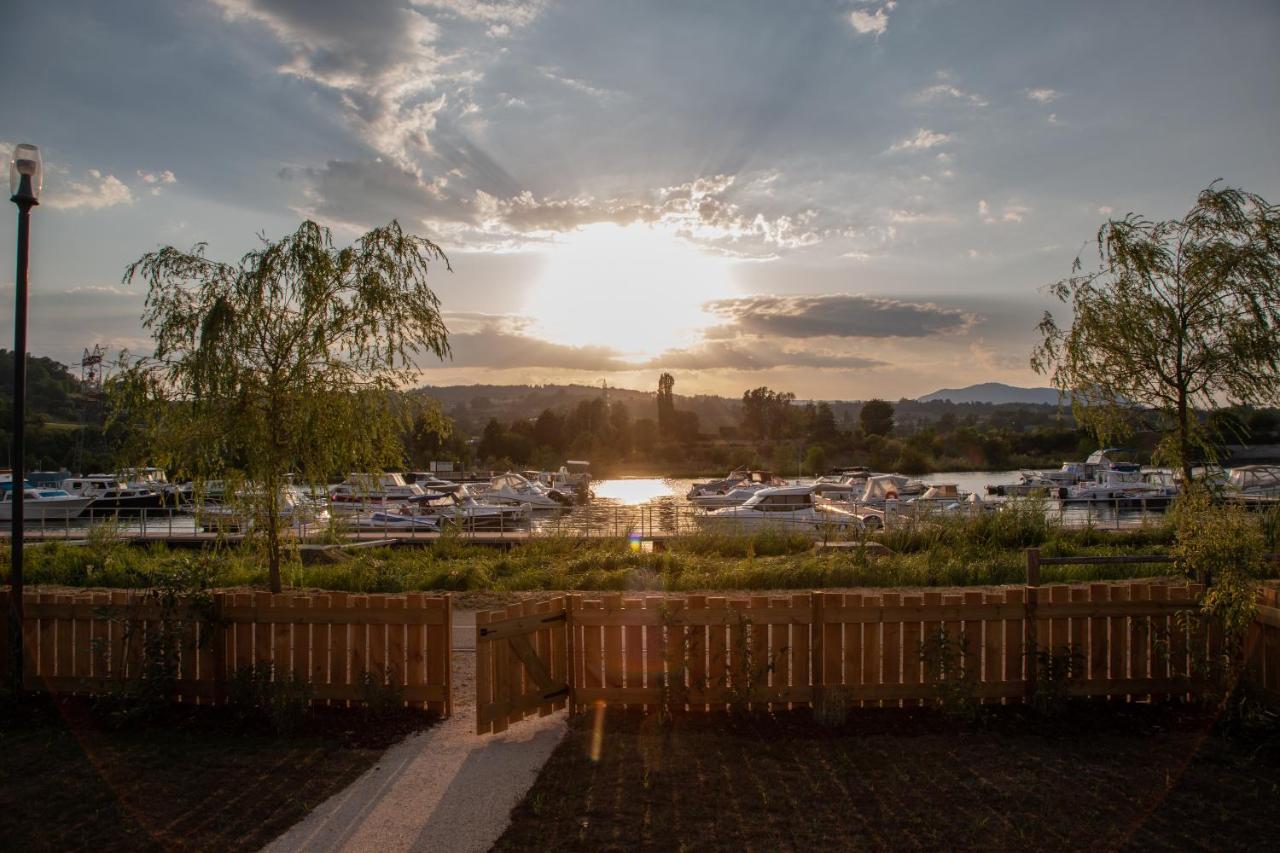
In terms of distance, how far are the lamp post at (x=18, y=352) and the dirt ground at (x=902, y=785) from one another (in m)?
5.51

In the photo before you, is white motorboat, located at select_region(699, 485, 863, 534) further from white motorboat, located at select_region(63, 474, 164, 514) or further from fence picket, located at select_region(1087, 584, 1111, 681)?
white motorboat, located at select_region(63, 474, 164, 514)

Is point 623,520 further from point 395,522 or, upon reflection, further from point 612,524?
point 395,522

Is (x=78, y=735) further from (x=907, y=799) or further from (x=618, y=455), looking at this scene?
(x=618, y=455)

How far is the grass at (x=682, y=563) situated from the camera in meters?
14.4

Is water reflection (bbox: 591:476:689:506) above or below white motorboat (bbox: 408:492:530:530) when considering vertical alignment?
below

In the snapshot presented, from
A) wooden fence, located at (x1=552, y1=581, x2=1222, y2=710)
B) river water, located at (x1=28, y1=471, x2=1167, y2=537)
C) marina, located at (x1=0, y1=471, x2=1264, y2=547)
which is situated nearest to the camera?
wooden fence, located at (x1=552, y1=581, x2=1222, y2=710)

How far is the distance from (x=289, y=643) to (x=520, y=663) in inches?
88.7

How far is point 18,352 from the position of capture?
7.69m

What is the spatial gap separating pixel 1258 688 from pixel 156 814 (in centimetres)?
864

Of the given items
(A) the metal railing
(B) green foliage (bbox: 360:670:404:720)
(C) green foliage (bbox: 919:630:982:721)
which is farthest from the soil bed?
(A) the metal railing

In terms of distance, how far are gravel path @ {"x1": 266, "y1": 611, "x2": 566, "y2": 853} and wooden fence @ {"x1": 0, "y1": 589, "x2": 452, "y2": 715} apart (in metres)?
0.66

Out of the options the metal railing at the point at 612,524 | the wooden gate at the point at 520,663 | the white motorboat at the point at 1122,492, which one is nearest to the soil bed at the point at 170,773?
the wooden gate at the point at 520,663

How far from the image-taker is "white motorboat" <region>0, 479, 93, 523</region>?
3516 centimetres

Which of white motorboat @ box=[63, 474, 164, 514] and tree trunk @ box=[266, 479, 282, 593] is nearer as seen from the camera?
tree trunk @ box=[266, 479, 282, 593]
